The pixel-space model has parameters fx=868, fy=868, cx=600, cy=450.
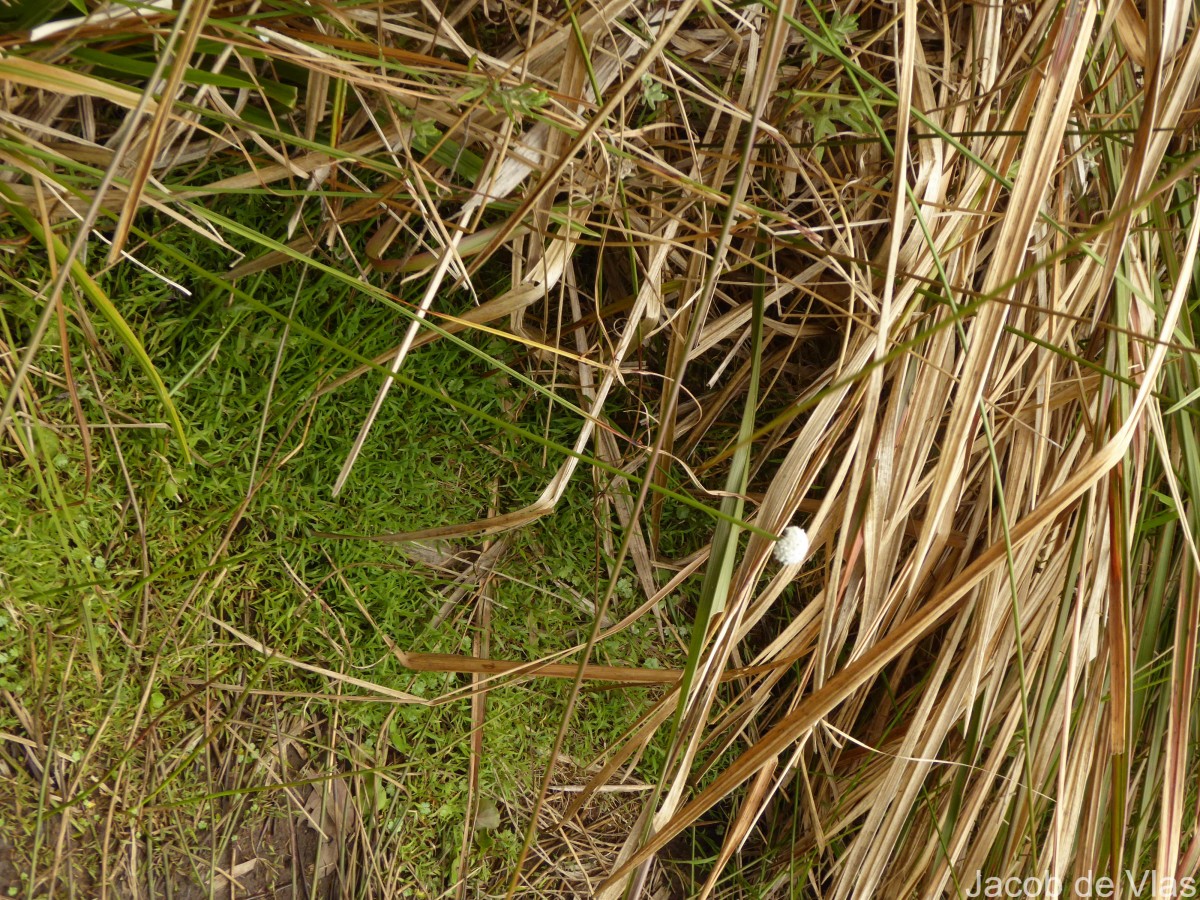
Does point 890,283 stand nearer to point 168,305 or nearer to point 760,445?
point 760,445

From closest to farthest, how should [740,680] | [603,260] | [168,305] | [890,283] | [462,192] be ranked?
[890,283] < [462,192] < [168,305] < [603,260] < [740,680]

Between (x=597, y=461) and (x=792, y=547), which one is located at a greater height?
(x=597, y=461)

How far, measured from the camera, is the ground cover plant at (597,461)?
3.50 feet

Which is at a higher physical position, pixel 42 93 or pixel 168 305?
pixel 42 93

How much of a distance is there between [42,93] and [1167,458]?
4.83ft

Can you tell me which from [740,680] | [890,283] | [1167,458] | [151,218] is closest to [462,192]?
[151,218]

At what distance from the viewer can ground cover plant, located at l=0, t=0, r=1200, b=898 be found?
3.50 ft

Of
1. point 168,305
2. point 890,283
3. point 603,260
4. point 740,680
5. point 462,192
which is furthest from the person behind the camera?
point 740,680

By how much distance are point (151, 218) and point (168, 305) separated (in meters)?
0.12

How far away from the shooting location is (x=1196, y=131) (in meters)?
1.26

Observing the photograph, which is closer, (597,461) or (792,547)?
(597,461)

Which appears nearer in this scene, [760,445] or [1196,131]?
[1196,131]

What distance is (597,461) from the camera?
3.26 feet

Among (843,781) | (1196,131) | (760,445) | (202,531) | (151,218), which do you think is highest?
(1196,131)
